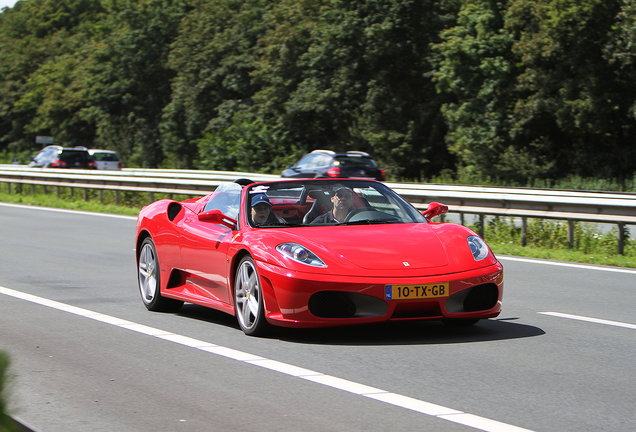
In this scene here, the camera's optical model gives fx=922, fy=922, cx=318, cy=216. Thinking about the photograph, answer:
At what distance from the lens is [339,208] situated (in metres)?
7.46

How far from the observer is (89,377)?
5.49 metres

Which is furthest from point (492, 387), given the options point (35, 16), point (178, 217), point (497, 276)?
point (35, 16)

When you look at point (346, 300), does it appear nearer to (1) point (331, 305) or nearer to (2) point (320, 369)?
(1) point (331, 305)

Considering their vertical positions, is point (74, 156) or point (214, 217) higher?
point (214, 217)

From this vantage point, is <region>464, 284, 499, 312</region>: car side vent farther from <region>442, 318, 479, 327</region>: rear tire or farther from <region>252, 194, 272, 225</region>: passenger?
<region>252, 194, 272, 225</region>: passenger

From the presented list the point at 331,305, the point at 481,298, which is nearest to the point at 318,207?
the point at 331,305

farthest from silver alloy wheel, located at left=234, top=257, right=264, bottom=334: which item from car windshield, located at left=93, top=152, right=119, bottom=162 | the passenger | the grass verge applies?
car windshield, located at left=93, top=152, right=119, bottom=162

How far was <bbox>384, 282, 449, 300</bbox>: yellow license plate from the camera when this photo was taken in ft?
20.5

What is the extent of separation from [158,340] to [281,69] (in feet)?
136

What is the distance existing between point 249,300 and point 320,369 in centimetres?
135

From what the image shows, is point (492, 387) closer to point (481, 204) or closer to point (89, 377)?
point (89, 377)

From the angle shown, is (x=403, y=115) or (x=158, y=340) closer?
(x=158, y=340)

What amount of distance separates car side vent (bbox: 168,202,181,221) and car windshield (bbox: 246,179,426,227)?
993 mm

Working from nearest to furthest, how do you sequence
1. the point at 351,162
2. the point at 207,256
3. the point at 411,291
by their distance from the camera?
the point at 411,291 < the point at 207,256 < the point at 351,162
